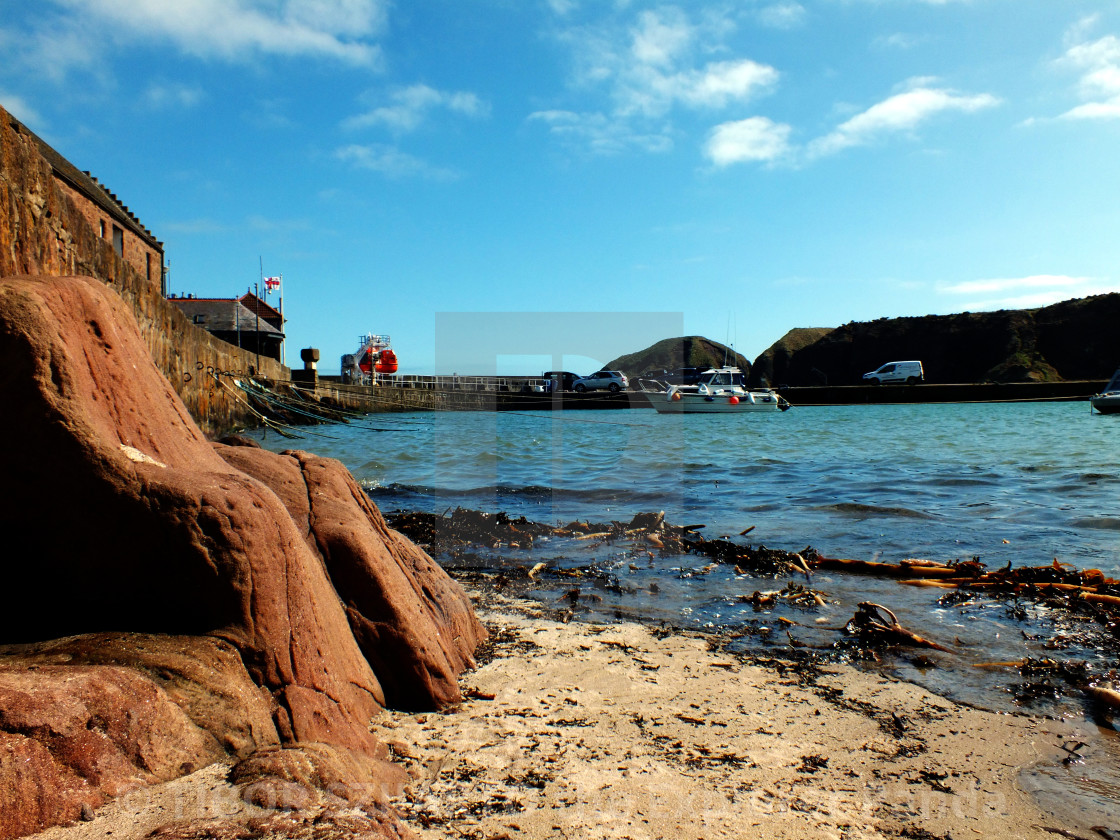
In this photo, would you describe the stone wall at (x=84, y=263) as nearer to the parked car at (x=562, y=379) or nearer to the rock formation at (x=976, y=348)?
the parked car at (x=562, y=379)

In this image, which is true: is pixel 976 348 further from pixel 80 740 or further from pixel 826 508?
pixel 80 740

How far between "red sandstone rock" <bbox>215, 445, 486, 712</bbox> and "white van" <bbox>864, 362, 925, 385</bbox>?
72828mm

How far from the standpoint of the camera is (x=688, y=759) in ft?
10.5

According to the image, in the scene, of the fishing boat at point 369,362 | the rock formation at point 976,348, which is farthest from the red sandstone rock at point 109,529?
the rock formation at point 976,348

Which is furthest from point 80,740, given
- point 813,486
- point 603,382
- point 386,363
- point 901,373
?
point 901,373

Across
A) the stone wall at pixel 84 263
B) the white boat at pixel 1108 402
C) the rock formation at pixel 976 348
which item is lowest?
the white boat at pixel 1108 402

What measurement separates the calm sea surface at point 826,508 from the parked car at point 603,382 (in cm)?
2969

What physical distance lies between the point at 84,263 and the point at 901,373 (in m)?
72.5

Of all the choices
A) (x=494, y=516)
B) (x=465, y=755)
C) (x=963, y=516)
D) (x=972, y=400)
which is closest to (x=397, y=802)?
(x=465, y=755)

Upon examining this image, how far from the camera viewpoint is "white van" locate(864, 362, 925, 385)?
221 ft

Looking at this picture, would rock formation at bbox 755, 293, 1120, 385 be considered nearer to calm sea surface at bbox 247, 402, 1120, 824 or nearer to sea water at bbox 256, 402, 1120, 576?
sea water at bbox 256, 402, 1120, 576

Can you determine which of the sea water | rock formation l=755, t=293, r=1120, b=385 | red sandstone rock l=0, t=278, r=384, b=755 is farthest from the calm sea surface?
rock formation l=755, t=293, r=1120, b=385

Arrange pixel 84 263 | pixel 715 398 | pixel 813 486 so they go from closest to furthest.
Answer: pixel 84 263
pixel 813 486
pixel 715 398

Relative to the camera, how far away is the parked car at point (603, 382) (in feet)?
181
